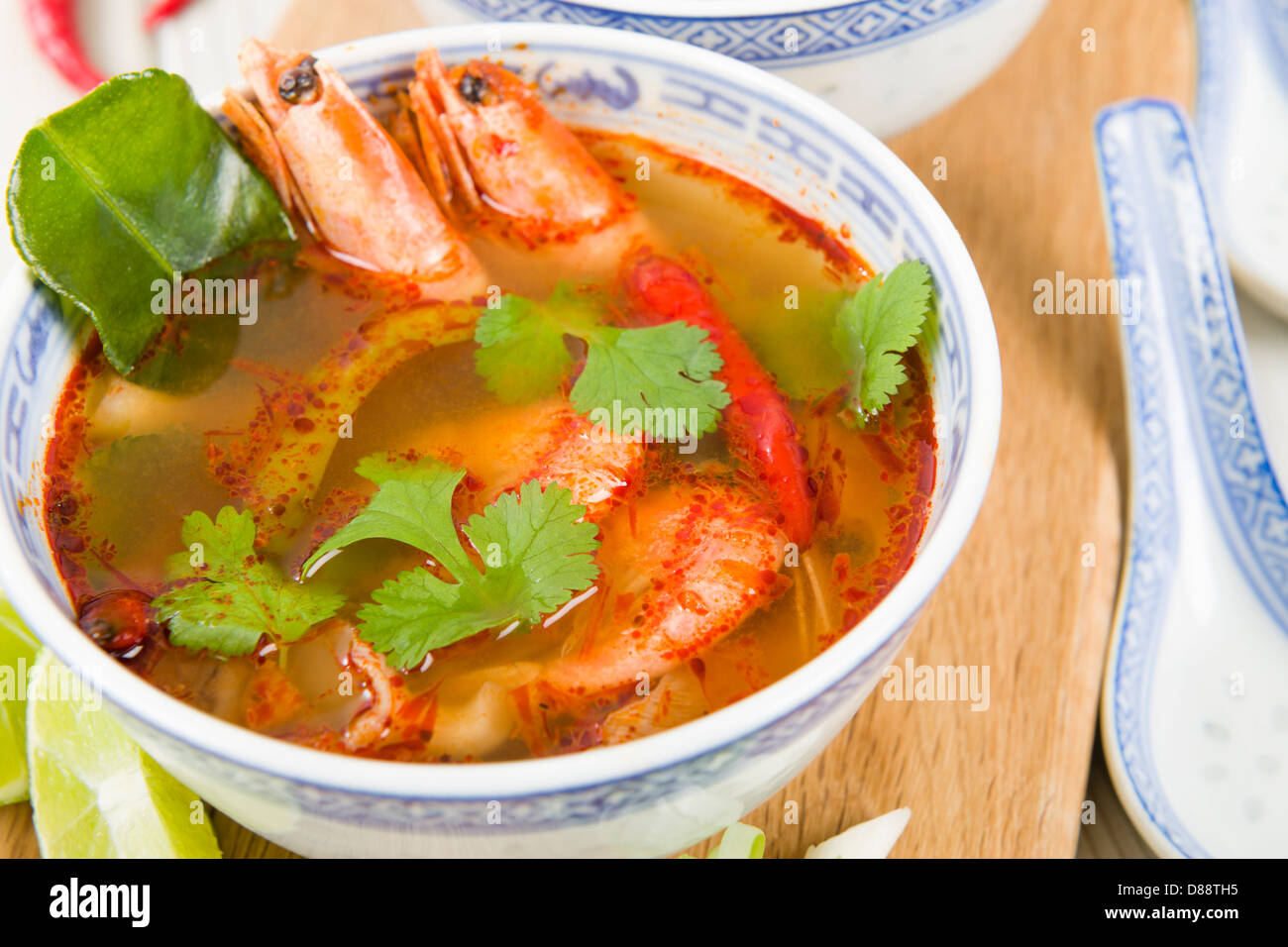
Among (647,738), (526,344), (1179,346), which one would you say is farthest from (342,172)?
(1179,346)

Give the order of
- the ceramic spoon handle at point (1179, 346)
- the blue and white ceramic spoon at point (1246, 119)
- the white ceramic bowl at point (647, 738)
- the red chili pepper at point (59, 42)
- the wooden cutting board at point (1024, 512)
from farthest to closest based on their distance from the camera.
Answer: the red chili pepper at point (59, 42) → the blue and white ceramic spoon at point (1246, 119) → the ceramic spoon handle at point (1179, 346) → the wooden cutting board at point (1024, 512) → the white ceramic bowl at point (647, 738)

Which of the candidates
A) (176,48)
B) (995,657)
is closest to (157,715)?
(995,657)

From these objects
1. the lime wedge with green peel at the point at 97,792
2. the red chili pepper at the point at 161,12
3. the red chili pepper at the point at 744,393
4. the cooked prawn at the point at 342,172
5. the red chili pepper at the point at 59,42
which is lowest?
the lime wedge with green peel at the point at 97,792

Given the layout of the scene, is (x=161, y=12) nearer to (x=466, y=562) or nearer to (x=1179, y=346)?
(x=466, y=562)

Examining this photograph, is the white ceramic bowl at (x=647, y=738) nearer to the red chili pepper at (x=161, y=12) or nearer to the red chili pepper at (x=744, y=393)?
the red chili pepper at (x=744, y=393)

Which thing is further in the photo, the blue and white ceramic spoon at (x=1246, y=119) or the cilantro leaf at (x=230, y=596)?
the blue and white ceramic spoon at (x=1246, y=119)

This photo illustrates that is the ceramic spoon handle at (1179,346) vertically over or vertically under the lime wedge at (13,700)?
over

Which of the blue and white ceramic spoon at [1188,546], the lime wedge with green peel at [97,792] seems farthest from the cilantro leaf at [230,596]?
the blue and white ceramic spoon at [1188,546]

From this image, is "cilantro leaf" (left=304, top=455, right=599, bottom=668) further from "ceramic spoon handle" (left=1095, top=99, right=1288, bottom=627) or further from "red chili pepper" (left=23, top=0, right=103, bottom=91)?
"red chili pepper" (left=23, top=0, right=103, bottom=91)
